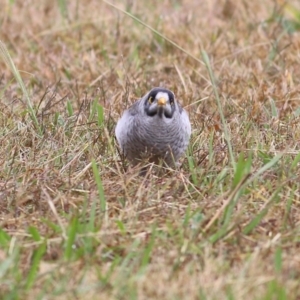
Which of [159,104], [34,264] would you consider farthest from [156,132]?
[34,264]

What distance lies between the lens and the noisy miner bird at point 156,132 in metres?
4.11

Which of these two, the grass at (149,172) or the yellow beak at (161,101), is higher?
the yellow beak at (161,101)

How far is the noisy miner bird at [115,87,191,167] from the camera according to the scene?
4105 mm

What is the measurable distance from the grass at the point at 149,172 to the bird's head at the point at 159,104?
0.24 m

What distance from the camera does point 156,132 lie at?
4.11 m

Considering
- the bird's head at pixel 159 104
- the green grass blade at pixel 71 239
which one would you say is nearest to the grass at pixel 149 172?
the green grass blade at pixel 71 239

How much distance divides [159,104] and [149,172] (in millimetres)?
327

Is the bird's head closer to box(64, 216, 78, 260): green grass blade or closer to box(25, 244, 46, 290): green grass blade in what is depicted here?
box(64, 216, 78, 260): green grass blade

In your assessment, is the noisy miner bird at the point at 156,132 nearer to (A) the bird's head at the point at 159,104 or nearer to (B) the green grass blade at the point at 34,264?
(A) the bird's head at the point at 159,104

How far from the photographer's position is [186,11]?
6.86 metres

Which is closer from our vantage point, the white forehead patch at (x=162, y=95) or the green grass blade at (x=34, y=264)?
the green grass blade at (x=34, y=264)

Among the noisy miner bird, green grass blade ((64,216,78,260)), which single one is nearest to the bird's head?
the noisy miner bird

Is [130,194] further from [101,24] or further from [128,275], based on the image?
[101,24]

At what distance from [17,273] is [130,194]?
2.87 feet
